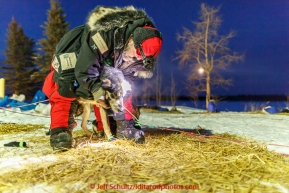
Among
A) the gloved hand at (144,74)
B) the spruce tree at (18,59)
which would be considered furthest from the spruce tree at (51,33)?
the gloved hand at (144,74)

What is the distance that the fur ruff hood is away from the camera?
2.17 metres

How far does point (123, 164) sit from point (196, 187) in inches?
21.5

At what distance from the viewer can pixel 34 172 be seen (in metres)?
1.46

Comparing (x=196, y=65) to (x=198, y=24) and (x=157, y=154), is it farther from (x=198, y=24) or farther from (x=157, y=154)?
(x=157, y=154)

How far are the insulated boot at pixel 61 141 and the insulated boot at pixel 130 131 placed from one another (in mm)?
535

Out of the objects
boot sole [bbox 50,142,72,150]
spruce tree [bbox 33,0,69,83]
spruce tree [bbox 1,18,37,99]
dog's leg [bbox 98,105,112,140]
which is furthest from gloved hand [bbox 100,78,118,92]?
spruce tree [bbox 1,18,37,99]

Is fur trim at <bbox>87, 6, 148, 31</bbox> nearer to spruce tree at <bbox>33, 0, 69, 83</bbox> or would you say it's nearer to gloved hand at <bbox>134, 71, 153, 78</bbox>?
gloved hand at <bbox>134, 71, 153, 78</bbox>

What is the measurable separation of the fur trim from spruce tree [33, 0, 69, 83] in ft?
44.3

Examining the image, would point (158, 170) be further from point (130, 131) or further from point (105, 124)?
point (105, 124)

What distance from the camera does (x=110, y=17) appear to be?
7.23 feet

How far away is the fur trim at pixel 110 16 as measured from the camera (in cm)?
217

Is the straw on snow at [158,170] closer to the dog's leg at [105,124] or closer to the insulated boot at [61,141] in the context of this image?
the insulated boot at [61,141]

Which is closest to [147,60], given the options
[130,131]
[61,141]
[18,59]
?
[130,131]

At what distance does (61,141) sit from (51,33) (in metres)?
14.8
